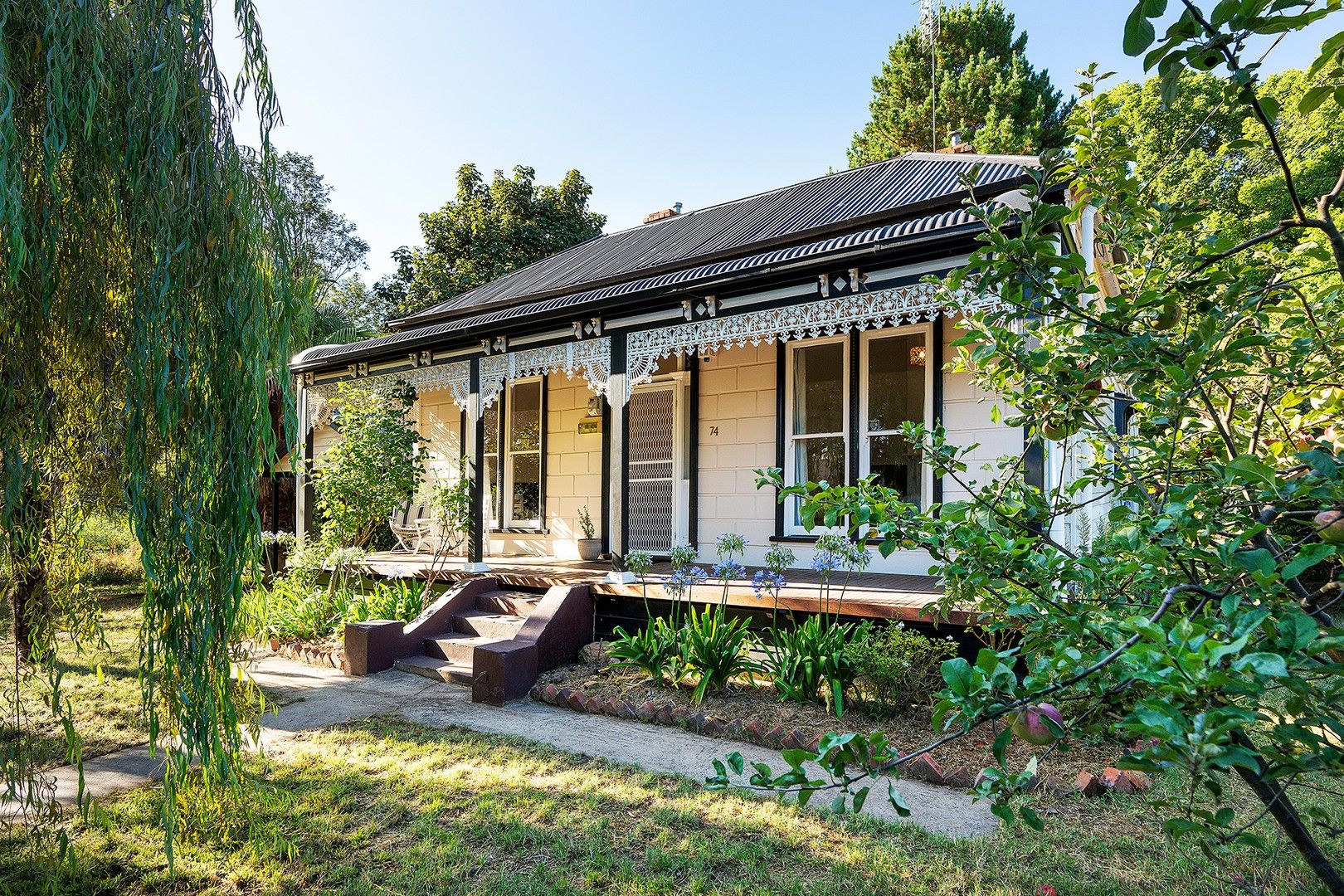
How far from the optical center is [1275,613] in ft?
4.95

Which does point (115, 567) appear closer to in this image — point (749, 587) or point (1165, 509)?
point (749, 587)

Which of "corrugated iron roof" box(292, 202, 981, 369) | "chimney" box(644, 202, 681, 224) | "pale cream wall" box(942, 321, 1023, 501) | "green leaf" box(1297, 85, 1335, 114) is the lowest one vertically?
"pale cream wall" box(942, 321, 1023, 501)

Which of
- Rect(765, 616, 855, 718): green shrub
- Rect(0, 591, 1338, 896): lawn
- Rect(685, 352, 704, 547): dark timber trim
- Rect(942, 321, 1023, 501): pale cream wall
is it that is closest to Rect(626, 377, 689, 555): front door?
Rect(685, 352, 704, 547): dark timber trim

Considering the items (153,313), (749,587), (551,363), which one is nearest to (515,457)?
(551,363)

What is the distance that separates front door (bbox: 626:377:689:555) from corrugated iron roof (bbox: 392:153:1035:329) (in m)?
1.73

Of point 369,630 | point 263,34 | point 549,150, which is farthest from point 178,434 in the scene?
point 549,150

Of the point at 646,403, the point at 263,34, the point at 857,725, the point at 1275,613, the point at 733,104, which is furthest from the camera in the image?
the point at 733,104

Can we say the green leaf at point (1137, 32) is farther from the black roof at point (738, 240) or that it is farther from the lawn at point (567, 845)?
the black roof at point (738, 240)

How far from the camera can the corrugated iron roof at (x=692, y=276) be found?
6.25m

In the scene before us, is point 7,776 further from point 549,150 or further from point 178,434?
point 549,150

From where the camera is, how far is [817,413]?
8.92m

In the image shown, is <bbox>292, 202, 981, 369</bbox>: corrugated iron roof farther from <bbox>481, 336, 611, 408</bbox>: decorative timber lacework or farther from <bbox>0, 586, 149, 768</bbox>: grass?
<bbox>0, 586, 149, 768</bbox>: grass

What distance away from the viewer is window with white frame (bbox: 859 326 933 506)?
320 inches

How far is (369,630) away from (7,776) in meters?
4.66
